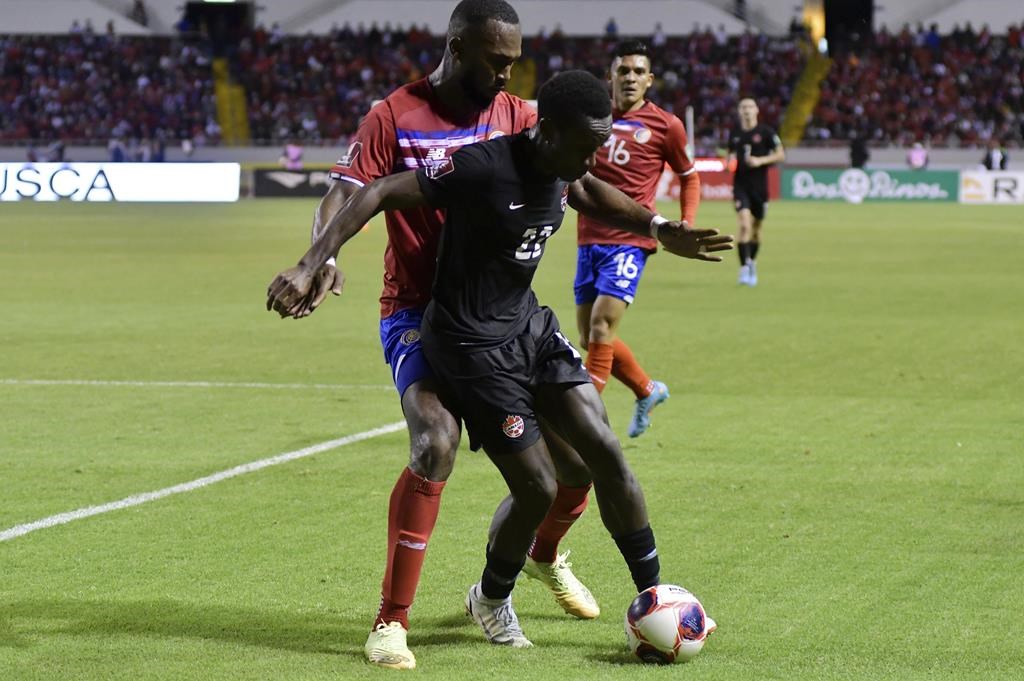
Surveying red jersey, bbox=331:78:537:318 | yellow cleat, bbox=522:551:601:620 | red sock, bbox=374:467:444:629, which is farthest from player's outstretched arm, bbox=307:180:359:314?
yellow cleat, bbox=522:551:601:620

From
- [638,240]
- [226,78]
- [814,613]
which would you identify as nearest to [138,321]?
[638,240]

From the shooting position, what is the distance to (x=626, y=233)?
9367mm

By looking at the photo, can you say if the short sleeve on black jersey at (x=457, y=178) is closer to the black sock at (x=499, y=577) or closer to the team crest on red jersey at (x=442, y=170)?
the team crest on red jersey at (x=442, y=170)

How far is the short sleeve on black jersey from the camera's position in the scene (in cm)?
484

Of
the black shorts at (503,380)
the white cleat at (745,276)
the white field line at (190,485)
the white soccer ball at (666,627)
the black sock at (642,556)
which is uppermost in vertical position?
the black shorts at (503,380)

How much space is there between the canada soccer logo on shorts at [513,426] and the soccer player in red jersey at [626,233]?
4.15 meters

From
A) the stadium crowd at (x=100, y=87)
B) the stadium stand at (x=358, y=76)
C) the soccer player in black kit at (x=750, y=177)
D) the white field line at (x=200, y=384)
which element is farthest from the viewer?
the stadium crowd at (x=100, y=87)

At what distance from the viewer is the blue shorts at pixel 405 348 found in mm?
5160

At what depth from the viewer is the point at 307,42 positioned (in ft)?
198

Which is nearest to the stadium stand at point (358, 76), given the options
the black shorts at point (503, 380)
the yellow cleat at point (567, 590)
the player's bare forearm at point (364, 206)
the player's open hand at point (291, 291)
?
the yellow cleat at point (567, 590)

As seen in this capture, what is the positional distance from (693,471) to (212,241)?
23000mm

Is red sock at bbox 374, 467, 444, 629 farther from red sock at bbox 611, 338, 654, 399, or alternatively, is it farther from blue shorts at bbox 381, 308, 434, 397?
red sock at bbox 611, 338, 654, 399

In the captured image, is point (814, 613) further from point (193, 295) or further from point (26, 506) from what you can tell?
point (193, 295)

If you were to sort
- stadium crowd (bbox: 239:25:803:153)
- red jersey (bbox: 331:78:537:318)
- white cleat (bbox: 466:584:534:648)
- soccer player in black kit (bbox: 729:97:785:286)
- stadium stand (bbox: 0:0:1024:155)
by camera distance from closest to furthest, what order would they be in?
white cleat (bbox: 466:584:534:648) → red jersey (bbox: 331:78:537:318) → soccer player in black kit (bbox: 729:97:785:286) → stadium stand (bbox: 0:0:1024:155) → stadium crowd (bbox: 239:25:803:153)
